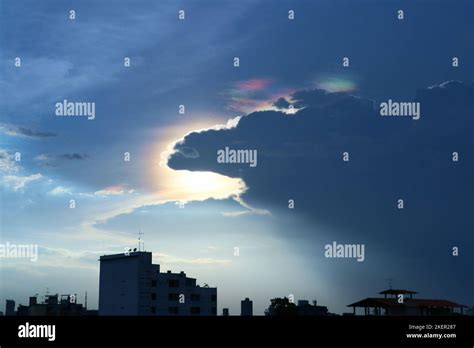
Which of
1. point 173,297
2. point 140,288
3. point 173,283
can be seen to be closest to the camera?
point 140,288

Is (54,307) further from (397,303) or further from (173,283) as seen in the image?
(397,303)

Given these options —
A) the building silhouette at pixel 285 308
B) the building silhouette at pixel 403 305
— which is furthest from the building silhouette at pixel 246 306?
the building silhouette at pixel 403 305

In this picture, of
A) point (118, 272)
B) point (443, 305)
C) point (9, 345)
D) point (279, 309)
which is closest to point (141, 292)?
point (118, 272)

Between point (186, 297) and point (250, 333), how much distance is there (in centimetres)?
10903

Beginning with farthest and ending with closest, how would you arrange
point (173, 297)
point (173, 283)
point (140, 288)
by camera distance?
point (173, 283)
point (173, 297)
point (140, 288)

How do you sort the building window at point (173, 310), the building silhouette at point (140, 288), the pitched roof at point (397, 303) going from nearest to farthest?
the pitched roof at point (397, 303) → the building silhouette at point (140, 288) → the building window at point (173, 310)

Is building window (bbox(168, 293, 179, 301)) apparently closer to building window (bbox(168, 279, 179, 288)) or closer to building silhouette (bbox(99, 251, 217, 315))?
building silhouette (bbox(99, 251, 217, 315))

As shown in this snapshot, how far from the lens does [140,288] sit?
12656 cm

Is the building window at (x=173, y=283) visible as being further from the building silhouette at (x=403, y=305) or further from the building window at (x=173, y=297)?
the building silhouette at (x=403, y=305)

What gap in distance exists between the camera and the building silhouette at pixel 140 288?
127 metres

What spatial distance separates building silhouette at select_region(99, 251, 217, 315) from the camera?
127125 millimetres

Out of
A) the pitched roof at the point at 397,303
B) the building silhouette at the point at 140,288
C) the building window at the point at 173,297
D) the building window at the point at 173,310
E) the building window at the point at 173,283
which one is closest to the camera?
the pitched roof at the point at 397,303

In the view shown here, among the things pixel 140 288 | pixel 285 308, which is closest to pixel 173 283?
pixel 140 288

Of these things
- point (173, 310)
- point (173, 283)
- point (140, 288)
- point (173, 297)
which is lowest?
point (173, 310)
